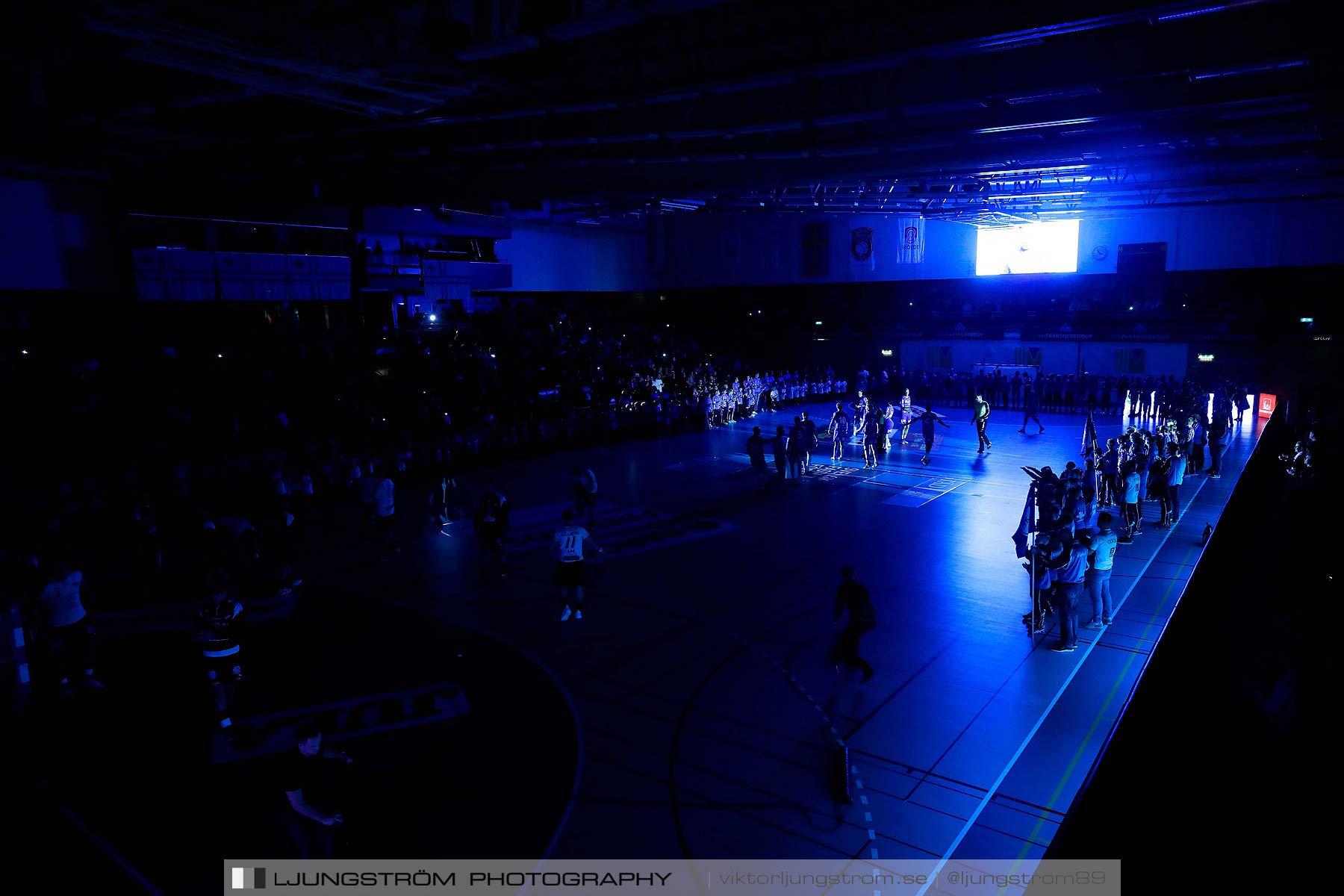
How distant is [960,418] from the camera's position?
3259cm

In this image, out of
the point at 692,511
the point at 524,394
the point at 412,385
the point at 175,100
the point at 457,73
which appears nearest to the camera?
the point at 457,73

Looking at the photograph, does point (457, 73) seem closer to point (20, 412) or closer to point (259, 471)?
point (259, 471)

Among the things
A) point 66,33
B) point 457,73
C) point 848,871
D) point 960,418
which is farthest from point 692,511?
point 960,418

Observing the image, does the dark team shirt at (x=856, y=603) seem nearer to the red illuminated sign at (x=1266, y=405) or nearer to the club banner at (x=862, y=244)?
the red illuminated sign at (x=1266, y=405)

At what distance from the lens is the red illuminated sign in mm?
31227

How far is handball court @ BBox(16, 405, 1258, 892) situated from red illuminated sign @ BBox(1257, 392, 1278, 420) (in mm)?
19943

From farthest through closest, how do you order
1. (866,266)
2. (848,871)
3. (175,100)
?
(866,266), (175,100), (848,871)

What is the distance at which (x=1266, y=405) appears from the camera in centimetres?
3159

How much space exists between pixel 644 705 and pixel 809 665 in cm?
221

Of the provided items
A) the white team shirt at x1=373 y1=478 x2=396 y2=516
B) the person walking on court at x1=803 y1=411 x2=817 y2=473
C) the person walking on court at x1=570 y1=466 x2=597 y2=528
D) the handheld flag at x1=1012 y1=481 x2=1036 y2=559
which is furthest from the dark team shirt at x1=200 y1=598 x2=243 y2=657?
the person walking on court at x1=803 y1=411 x2=817 y2=473

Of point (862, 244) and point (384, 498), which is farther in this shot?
point (862, 244)

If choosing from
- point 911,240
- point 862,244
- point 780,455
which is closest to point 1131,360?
point 911,240

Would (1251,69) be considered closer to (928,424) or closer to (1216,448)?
(928,424)

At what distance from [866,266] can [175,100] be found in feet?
110
